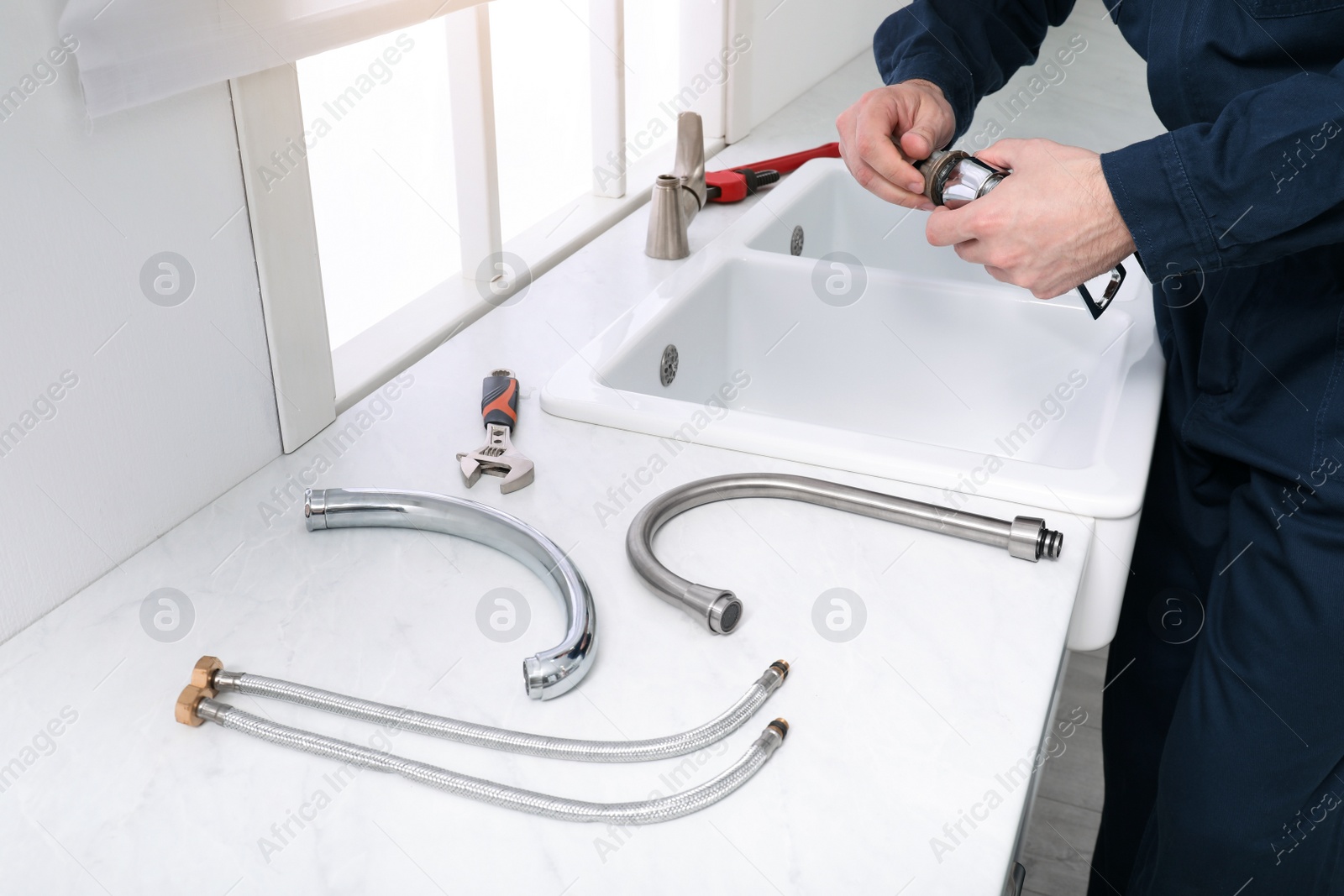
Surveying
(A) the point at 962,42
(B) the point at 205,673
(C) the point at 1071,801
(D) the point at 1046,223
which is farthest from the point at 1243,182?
(C) the point at 1071,801

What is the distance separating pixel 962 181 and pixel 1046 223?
4.4 inches

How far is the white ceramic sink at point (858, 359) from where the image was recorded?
3.24 ft

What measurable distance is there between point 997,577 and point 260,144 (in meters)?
0.63

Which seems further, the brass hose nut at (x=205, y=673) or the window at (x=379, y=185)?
the window at (x=379, y=185)

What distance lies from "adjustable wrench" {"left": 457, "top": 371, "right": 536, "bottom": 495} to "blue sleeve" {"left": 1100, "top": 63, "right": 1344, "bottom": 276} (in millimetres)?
484

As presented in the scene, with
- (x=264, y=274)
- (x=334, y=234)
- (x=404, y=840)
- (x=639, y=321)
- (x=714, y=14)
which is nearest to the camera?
(x=404, y=840)

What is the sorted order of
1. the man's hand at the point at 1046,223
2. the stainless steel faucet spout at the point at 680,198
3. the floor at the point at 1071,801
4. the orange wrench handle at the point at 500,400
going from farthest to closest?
the floor at the point at 1071,801 < the stainless steel faucet spout at the point at 680,198 < the orange wrench handle at the point at 500,400 < the man's hand at the point at 1046,223

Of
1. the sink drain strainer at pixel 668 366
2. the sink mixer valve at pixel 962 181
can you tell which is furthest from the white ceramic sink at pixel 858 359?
the sink mixer valve at pixel 962 181

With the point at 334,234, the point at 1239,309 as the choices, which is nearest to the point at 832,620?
the point at 1239,309

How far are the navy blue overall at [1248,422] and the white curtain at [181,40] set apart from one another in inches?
23.2

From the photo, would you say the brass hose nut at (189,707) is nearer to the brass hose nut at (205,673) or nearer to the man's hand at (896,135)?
the brass hose nut at (205,673)

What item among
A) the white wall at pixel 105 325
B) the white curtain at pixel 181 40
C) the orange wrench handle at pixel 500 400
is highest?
the white curtain at pixel 181 40

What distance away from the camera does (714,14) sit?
1.79m

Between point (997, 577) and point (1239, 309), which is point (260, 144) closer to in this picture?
point (997, 577)
